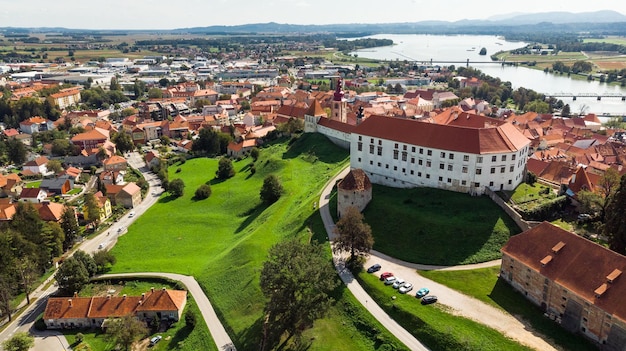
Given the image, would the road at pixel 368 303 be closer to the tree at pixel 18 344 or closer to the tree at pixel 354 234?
the tree at pixel 354 234

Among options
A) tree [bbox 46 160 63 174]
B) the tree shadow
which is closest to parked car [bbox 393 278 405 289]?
the tree shadow

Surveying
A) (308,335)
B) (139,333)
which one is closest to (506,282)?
(308,335)

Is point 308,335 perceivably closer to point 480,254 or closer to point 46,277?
point 480,254

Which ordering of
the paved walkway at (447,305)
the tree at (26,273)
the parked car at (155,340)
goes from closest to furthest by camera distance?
the paved walkway at (447,305)
the parked car at (155,340)
the tree at (26,273)

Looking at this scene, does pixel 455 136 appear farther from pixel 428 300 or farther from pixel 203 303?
pixel 203 303

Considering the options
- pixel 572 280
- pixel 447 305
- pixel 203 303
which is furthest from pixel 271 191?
pixel 572 280

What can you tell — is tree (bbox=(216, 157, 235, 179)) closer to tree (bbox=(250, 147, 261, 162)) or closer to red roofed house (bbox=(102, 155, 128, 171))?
tree (bbox=(250, 147, 261, 162))

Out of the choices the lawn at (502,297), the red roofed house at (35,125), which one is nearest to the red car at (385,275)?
the lawn at (502,297)
